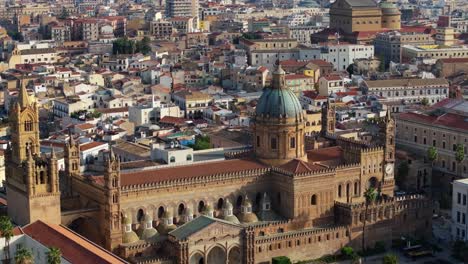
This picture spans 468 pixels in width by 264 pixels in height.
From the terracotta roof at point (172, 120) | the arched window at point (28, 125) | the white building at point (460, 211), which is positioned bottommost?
the white building at point (460, 211)

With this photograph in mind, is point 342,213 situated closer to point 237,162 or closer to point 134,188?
point 237,162

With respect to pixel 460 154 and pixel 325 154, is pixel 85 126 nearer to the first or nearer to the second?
pixel 325 154

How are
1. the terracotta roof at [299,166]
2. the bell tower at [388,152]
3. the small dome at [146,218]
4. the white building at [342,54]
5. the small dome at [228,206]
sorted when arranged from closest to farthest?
the small dome at [146,218] → the small dome at [228,206] → the terracotta roof at [299,166] → the bell tower at [388,152] → the white building at [342,54]

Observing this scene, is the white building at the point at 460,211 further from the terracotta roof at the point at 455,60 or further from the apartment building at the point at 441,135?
the terracotta roof at the point at 455,60

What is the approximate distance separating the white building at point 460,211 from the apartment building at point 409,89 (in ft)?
152

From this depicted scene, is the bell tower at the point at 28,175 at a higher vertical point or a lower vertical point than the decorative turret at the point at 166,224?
higher

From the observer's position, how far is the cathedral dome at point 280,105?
68.4 meters

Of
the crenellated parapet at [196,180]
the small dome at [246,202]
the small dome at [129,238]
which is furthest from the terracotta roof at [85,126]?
the small dome at [129,238]

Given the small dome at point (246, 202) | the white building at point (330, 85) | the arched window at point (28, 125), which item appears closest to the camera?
the arched window at point (28, 125)

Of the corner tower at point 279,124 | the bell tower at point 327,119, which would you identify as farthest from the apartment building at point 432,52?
the corner tower at point 279,124

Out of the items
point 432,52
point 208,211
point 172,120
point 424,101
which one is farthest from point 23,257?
point 432,52

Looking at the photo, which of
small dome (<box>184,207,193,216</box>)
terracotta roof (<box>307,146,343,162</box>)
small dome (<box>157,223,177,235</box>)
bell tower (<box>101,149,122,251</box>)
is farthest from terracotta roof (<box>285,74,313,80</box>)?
bell tower (<box>101,149,122,251</box>)

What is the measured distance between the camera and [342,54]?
150 meters

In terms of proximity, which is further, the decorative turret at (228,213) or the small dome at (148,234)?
the decorative turret at (228,213)
